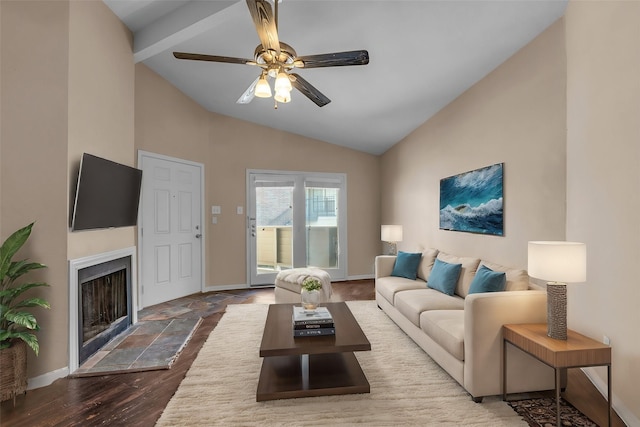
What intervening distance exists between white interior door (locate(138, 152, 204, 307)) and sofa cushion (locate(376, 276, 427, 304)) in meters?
2.99

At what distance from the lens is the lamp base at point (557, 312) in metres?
1.92

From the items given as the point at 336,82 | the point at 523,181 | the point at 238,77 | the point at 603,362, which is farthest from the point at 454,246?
the point at 238,77

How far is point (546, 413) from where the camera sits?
1.99 m

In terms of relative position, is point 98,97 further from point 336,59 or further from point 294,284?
point 294,284

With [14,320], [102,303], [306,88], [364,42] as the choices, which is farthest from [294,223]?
[14,320]

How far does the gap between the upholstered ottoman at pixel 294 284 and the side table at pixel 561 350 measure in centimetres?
231

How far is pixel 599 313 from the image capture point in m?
2.13

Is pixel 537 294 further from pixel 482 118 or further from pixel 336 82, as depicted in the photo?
pixel 336 82

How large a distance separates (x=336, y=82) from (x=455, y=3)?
1593 mm

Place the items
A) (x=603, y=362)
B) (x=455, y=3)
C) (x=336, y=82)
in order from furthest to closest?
(x=336, y=82)
(x=455, y=3)
(x=603, y=362)

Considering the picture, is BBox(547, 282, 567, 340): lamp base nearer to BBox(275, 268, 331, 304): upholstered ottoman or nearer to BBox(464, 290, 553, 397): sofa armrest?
BBox(464, 290, 553, 397): sofa armrest

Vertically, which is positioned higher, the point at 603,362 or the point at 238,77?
the point at 238,77

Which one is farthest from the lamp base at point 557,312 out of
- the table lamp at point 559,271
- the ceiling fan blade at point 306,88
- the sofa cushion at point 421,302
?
the ceiling fan blade at point 306,88

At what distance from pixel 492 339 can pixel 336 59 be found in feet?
7.36
